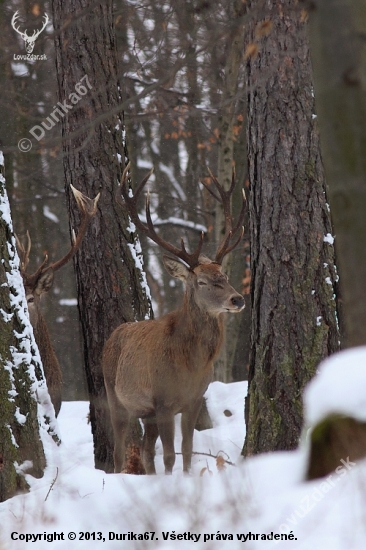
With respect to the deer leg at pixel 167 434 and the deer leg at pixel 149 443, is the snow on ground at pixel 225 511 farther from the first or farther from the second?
the deer leg at pixel 149 443

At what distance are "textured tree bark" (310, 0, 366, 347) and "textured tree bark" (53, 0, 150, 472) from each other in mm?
4659

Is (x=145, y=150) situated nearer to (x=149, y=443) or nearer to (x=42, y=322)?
(x=42, y=322)

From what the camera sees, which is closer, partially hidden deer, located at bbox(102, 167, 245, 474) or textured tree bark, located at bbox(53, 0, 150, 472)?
partially hidden deer, located at bbox(102, 167, 245, 474)

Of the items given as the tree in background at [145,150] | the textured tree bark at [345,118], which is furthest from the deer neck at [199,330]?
the tree in background at [145,150]

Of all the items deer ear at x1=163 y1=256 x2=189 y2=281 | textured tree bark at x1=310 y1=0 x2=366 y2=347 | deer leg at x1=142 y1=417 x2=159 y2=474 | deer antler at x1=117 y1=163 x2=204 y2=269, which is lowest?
deer leg at x1=142 y1=417 x2=159 y2=474

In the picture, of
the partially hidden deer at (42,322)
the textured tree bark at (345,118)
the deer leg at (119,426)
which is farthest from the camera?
the partially hidden deer at (42,322)

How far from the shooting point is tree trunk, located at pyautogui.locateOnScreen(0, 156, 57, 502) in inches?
220

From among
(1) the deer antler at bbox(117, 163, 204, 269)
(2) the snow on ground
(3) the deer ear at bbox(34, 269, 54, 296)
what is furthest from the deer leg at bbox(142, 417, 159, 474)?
(2) the snow on ground

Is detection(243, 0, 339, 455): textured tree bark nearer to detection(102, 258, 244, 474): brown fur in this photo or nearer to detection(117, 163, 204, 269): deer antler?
detection(102, 258, 244, 474): brown fur

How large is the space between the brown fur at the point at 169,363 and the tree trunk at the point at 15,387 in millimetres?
1538

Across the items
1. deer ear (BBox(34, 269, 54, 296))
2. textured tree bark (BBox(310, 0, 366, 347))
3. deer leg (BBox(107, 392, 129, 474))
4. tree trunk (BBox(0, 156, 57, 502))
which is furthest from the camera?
deer ear (BBox(34, 269, 54, 296))

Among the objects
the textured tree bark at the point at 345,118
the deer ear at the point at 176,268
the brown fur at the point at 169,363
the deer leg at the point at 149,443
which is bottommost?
the deer leg at the point at 149,443

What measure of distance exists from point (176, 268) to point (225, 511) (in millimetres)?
4639

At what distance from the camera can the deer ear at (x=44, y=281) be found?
9.49 m
